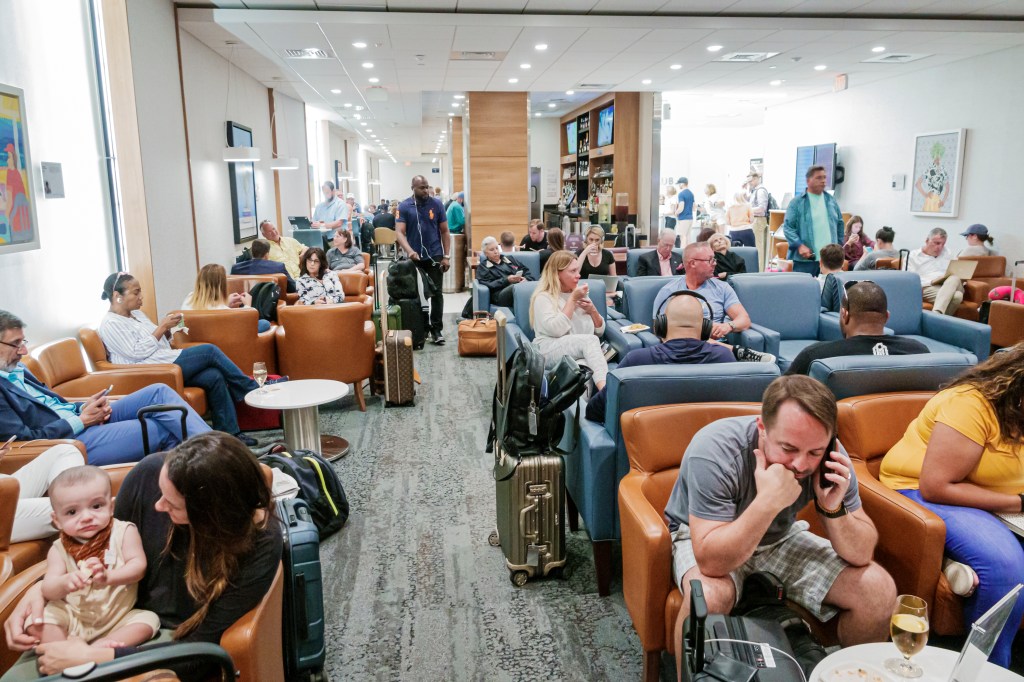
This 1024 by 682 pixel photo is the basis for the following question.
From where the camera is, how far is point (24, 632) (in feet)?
5.95

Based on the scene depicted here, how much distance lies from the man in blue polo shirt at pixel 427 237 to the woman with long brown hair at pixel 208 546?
6.06m

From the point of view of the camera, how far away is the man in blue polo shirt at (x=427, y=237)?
313 inches

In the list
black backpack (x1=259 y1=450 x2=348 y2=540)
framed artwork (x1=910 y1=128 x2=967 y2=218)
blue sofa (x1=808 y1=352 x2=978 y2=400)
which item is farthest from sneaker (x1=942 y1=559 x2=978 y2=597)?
framed artwork (x1=910 y1=128 x2=967 y2=218)

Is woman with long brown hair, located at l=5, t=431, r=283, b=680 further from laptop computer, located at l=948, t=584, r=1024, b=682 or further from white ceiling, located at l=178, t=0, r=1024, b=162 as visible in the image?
white ceiling, located at l=178, t=0, r=1024, b=162

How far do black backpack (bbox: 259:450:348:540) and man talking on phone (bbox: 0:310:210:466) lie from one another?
0.59 meters

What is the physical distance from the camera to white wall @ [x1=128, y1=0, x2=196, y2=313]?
222 inches

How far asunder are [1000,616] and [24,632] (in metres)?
2.26

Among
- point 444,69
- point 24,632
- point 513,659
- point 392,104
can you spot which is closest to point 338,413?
point 513,659

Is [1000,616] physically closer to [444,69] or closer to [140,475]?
[140,475]

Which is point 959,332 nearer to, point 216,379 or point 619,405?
point 619,405

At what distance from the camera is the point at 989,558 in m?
2.14

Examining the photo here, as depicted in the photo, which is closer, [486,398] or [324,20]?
[486,398]

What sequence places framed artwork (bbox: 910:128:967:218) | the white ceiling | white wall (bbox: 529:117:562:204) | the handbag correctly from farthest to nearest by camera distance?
white wall (bbox: 529:117:562:204) < framed artwork (bbox: 910:128:967:218) < the handbag < the white ceiling

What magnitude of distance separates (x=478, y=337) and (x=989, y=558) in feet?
17.8
